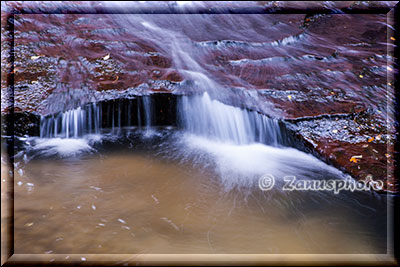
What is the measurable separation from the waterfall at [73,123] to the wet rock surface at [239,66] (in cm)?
10

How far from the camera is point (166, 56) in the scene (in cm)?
427

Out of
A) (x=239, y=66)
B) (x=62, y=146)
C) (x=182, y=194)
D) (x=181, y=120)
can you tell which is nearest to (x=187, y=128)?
(x=181, y=120)

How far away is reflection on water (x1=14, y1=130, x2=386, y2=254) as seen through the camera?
6.47 ft

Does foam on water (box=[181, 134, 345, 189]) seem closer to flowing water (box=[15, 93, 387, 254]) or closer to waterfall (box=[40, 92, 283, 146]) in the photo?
flowing water (box=[15, 93, 387, 254])

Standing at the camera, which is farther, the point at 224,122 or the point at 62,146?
the point at 224,122

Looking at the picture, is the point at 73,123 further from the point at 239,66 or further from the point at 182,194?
the point at 239,66

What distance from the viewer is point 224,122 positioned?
142 inches

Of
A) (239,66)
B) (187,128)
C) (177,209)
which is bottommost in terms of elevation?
(177,209)

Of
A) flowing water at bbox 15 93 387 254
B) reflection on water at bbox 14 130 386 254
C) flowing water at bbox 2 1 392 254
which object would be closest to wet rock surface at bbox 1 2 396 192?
flowing water at bbox 2 1 392 254

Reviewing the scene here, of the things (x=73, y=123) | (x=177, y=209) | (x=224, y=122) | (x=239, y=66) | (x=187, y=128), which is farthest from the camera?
(x=239, y=66)

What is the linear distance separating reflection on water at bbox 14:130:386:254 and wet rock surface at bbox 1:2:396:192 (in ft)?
1.66

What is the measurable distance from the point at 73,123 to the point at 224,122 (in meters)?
1.90

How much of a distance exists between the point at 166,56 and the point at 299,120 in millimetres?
2230

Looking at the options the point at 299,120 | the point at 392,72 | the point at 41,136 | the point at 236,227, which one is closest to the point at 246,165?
the point at 299,120
